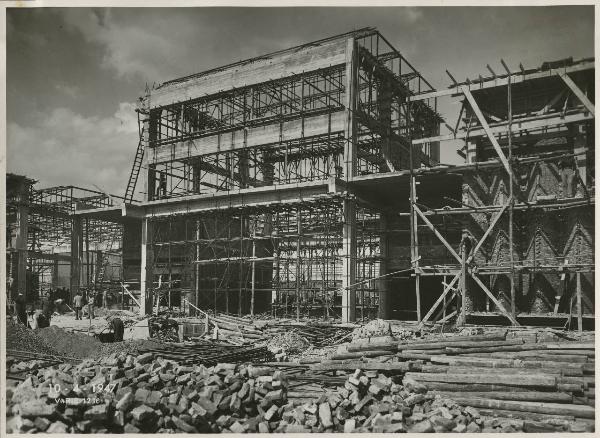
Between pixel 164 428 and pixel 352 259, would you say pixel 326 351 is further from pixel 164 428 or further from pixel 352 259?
pixel 164 428

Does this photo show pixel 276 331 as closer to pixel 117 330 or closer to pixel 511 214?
pixel 117 330

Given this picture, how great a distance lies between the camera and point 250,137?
27750 mm

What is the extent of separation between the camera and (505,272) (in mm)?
18359

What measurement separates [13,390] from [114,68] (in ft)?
31.9

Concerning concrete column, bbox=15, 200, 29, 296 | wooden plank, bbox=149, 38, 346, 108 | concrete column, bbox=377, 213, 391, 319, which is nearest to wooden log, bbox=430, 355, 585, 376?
concrete column, bbox=377, 213, 391, 319

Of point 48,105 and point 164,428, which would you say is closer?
point 164,428

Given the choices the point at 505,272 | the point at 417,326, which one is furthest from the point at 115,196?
the point at 505,272

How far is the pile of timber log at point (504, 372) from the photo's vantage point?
31.7ft

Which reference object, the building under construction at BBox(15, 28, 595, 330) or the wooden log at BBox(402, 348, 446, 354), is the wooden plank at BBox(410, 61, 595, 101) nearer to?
the building under construction at BBox(15, 28, 595, 330)

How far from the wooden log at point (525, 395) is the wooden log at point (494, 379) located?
0.15 metres

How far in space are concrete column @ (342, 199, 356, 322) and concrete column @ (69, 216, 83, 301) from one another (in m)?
17.5

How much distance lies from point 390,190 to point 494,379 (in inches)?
611

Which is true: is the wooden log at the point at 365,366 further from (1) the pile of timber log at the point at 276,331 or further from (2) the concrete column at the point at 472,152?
(2) the concrete column at the point at 472,152

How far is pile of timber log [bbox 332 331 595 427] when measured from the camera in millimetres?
9656
